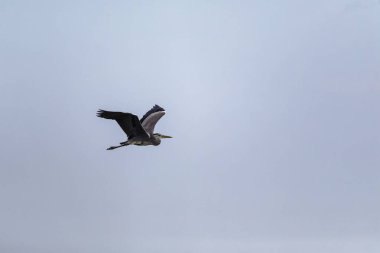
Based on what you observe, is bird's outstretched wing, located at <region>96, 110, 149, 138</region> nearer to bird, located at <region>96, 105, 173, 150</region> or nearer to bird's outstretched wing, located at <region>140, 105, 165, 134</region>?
bird, located at <region>96, 105, 173, 150</region>

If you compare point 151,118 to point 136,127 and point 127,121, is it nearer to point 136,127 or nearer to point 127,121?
point 136,127

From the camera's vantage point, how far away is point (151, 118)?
50.3 m

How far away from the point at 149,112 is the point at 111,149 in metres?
8.88

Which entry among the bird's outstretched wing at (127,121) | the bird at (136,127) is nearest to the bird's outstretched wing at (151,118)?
the bird at (136,127)

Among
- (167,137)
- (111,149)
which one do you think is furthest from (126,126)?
(167,137)

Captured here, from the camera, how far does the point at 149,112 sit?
51.5 meters

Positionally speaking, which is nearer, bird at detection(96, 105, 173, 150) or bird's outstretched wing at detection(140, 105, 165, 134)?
bird at detection(96, 105, 173, 150)

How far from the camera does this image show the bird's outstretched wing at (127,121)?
134ft

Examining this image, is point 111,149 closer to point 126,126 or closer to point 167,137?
point 126,126

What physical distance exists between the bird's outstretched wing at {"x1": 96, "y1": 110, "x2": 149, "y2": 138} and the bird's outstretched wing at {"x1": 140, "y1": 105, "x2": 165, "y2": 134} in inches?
143

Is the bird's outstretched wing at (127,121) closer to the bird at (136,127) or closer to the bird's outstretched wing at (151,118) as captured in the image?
the bird at (136,127)

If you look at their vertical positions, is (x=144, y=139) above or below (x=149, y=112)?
below

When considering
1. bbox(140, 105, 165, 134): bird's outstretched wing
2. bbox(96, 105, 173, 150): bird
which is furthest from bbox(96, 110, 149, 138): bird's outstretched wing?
bbox(140, 105, 165, 134): bird's outstretched wing

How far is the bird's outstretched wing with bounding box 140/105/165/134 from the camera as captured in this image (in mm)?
49125
